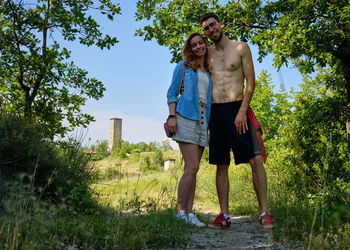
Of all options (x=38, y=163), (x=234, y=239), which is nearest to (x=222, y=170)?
(x=234, y=239)

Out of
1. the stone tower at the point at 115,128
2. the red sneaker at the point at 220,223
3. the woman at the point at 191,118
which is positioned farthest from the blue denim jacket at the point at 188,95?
the stone tower at the point at 115,128

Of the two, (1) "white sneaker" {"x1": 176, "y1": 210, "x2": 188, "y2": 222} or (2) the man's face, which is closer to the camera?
(1) "white sneaker" {"x1": 176, "y1": 210, "x2": 188, "y2": 222}

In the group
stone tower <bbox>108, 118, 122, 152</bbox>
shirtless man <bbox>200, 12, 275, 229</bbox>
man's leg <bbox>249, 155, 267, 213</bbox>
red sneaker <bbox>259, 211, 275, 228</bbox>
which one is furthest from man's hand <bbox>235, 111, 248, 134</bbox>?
stone tower <bbox>108, 118, 122, 152</bbox>

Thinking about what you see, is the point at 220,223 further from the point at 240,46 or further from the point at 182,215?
the point at 240,46

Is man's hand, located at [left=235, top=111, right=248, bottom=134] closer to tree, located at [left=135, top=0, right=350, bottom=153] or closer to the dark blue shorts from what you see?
the dark blue shorts

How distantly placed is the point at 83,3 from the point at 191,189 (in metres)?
4.75

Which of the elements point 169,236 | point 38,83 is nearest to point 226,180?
point 169,236

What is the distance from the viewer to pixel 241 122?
156 inches

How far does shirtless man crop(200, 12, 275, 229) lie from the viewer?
395 cm

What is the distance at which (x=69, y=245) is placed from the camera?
284 cm

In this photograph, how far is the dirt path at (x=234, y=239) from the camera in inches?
123

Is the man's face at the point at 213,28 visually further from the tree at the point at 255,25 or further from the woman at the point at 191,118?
the tree at the point at 255,25

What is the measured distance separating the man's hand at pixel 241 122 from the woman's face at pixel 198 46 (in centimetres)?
96

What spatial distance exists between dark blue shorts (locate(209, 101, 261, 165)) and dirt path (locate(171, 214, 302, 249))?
0.87 metres
